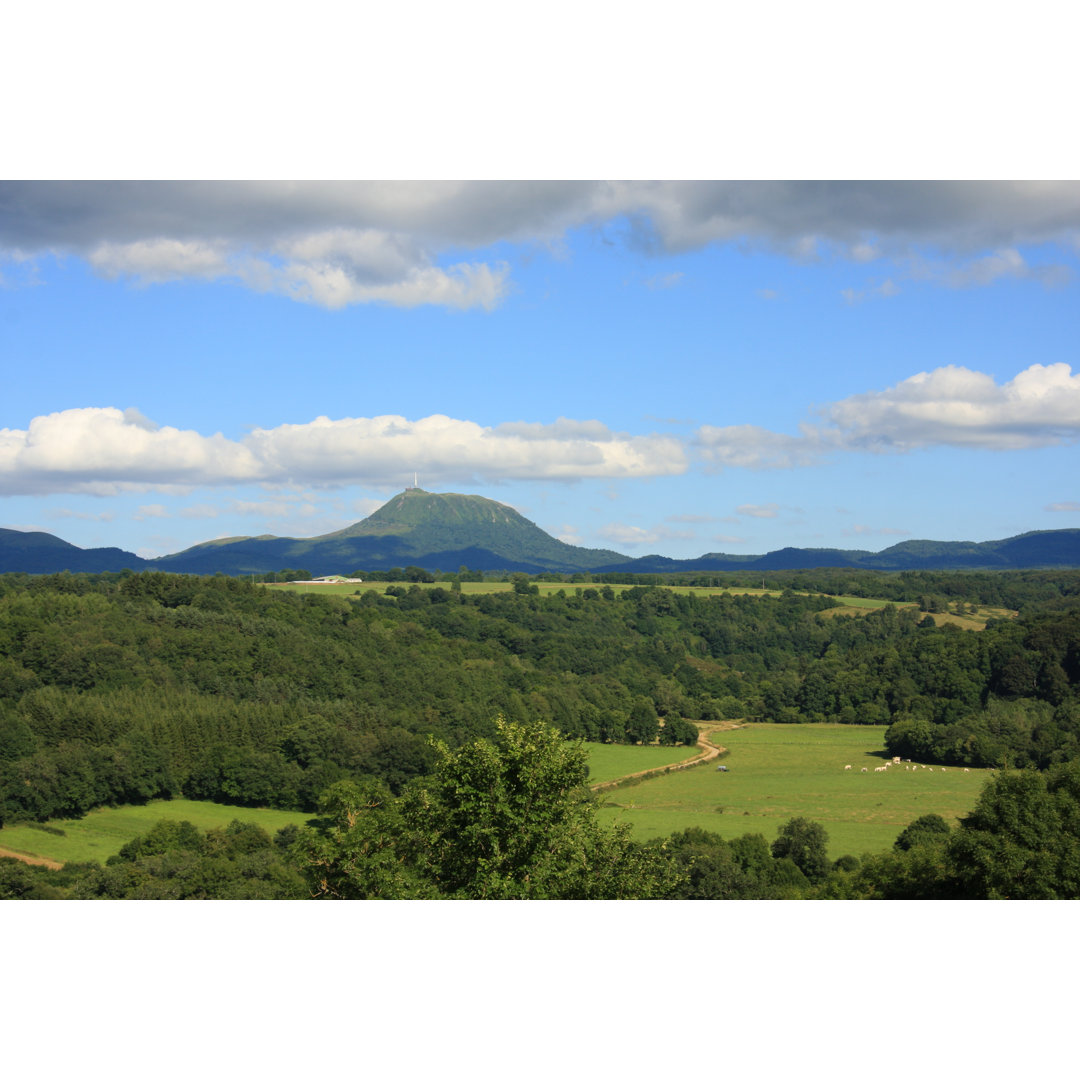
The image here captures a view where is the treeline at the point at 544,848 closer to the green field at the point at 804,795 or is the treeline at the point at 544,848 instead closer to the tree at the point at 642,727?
the green field at the point at 804,795

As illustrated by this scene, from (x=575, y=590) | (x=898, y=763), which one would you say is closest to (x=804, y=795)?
(x=898, y=763)

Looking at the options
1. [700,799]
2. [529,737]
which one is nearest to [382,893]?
[529,737]

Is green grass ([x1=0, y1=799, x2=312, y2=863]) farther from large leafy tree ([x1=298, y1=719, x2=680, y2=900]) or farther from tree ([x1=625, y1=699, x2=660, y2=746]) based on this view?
tree ([x1=625, y1=699, x2=660, y2=746])

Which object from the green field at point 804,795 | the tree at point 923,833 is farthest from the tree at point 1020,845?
the green field at point 804,795

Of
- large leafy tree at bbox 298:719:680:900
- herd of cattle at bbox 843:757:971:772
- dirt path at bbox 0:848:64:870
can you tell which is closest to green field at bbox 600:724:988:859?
herd of cattle at bbox 843:757:971:772

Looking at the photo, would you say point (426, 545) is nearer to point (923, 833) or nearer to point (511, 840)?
point (923, 833)

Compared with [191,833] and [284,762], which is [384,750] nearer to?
[284,762]
